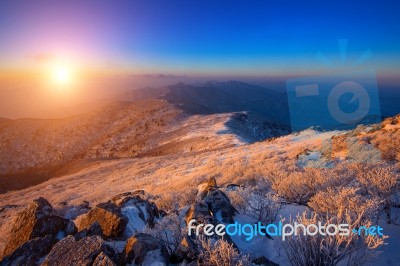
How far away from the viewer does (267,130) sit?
53344 mm

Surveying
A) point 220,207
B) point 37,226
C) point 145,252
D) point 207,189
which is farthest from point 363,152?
point 37,226

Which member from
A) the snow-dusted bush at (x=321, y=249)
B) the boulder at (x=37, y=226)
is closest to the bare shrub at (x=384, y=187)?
the snow-dusted bush at (x=321, y=249)

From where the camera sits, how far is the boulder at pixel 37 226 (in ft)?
22.4

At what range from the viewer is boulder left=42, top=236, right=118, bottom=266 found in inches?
164

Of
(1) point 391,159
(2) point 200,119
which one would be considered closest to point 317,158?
(1) point 391,159

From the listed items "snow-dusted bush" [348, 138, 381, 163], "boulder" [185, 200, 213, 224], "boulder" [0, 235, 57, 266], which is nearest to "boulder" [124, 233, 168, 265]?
"boulder" [185, 200, 213, 224]

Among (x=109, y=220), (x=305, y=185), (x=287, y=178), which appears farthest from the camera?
(x=287, y=178)

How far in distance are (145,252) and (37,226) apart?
4111mm

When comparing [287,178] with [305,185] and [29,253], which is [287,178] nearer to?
[305,185]

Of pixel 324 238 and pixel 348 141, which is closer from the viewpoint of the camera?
pixel 324 238

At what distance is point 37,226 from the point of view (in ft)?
22.6

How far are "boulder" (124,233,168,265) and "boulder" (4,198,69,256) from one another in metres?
3.38

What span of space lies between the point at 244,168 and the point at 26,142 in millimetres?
60635

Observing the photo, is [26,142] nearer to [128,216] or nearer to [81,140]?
[81,140]
